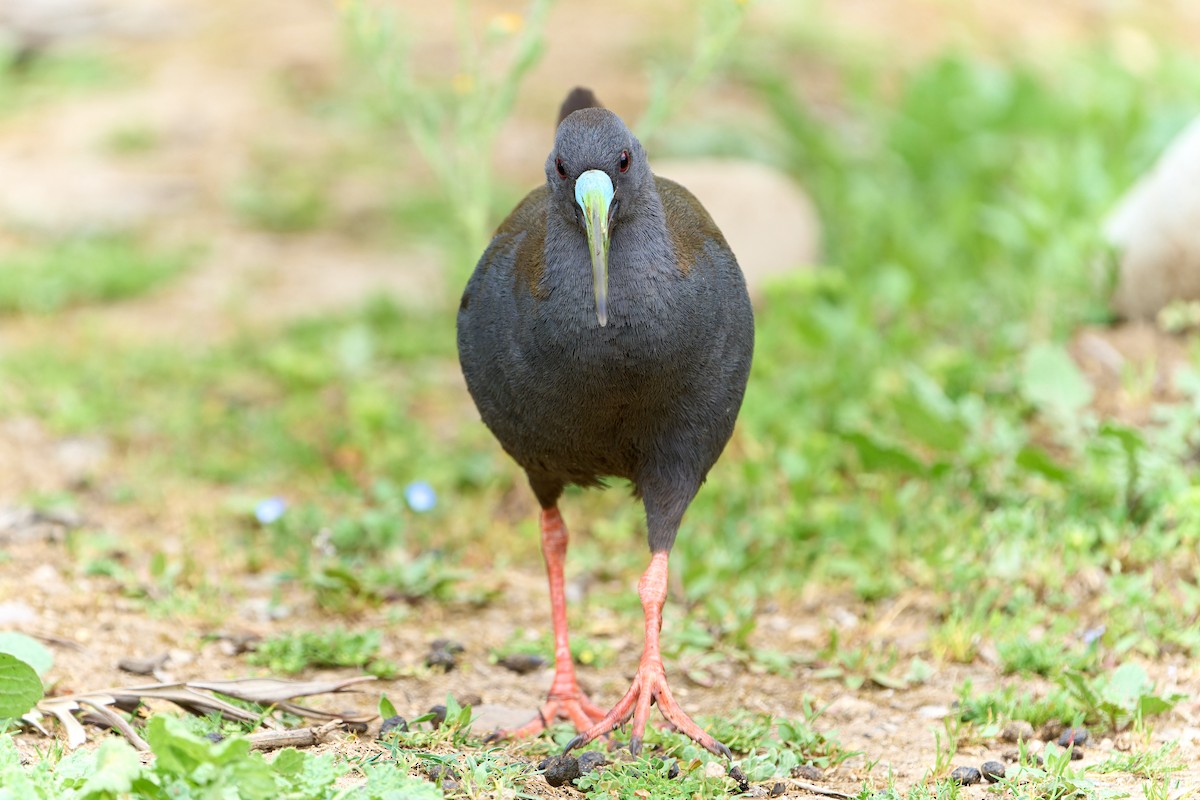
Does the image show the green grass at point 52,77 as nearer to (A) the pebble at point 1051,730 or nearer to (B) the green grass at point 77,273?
(B) the green grass at point 77,273

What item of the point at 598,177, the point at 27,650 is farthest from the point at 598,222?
the point at 27,650

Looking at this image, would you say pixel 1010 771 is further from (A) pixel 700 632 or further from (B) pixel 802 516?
(B) pixel 802 516

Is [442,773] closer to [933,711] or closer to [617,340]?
[617,340]

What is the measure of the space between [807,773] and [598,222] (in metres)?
1.50

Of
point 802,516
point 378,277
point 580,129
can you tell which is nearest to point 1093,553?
point 802,516

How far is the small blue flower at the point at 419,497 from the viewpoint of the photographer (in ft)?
17.1

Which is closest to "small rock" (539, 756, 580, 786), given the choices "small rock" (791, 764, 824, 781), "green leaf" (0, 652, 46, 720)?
"small rock" (791, 764, 824, 781)

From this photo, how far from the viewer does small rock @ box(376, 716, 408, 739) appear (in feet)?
11.4

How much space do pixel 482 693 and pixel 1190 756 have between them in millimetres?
1992

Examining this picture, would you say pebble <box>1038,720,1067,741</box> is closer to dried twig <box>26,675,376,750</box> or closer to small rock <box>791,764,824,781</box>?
small rock <box>791,764,824,781</box>

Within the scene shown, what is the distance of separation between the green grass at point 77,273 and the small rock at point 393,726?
14.9ft

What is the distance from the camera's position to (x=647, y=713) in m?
3.60

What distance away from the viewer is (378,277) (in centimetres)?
797

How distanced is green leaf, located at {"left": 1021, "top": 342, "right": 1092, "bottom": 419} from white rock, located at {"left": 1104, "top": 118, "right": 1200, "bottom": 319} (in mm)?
993
